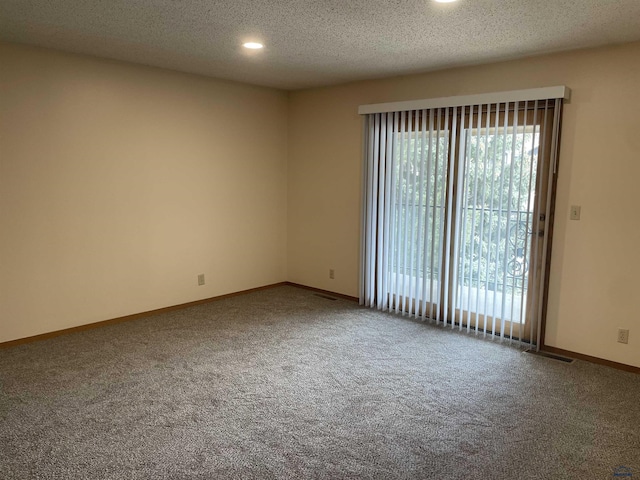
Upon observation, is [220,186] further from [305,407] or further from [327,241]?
[305,407]

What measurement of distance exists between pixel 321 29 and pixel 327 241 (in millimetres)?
2727

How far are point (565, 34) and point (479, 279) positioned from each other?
1977 mm

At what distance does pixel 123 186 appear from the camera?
14.4 feet

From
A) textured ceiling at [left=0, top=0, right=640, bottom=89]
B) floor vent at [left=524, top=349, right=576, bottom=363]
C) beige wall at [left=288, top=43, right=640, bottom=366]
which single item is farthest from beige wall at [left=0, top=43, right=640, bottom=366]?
textured ceiling at [left=0, top=0, right=640, bottom=89]

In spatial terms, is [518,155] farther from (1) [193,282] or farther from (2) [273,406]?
(1) [193,282]

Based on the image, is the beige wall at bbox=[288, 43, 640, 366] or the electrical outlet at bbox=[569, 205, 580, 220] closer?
the beige wall at bbox=[288, 43, 640, 366]

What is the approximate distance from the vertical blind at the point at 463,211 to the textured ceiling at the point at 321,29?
54cm

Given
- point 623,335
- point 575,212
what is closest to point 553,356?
point 623,335

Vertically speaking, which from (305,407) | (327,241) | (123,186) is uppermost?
(123,186)

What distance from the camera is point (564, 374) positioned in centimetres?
345

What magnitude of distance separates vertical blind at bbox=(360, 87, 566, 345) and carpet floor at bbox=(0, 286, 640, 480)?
369mm

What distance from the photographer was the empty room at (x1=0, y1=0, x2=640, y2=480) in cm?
265

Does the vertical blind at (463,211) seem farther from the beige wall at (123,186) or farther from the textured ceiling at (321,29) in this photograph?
the beige wall at (123,186)

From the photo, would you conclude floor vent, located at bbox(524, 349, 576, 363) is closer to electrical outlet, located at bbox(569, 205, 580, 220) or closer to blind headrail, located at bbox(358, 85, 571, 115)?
electrical outlet, located at bbox(569, 205, 580, 220)
